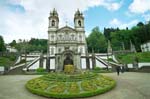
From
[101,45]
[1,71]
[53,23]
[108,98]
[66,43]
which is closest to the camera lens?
[108,98]

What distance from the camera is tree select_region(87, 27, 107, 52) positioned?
67000 mm

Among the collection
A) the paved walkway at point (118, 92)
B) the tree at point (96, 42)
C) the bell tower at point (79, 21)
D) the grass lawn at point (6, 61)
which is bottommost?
the paved walkway at point (118, 92)

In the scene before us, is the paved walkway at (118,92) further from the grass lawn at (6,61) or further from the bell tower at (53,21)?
the bell tower at (53,21)

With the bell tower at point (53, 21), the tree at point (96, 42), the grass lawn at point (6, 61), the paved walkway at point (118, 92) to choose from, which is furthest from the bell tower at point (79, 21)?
the paved walkway at point (118, 92)

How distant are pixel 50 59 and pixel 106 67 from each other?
615 inches

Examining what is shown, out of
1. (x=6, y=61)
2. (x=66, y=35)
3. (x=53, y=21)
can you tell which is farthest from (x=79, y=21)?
(x=6, y=61)

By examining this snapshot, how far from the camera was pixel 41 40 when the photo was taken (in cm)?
12475

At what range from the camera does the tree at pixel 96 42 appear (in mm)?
67000

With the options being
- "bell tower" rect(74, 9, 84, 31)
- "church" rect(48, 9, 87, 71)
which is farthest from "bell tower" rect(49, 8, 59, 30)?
"bell tower" rect(74, 9, 84, 31)

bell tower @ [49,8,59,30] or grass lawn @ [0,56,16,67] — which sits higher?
bell tower @ [49,8,59,30]

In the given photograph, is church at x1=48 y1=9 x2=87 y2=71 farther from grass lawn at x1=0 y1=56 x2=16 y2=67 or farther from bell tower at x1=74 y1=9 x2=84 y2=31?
grass lawn at x1=0 y1=56 x2=16 y2=67

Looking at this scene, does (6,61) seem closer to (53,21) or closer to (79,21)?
(53,21)

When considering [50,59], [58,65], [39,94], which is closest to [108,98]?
[39,94]

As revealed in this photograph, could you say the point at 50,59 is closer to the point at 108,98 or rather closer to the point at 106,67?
the point at 106,67
